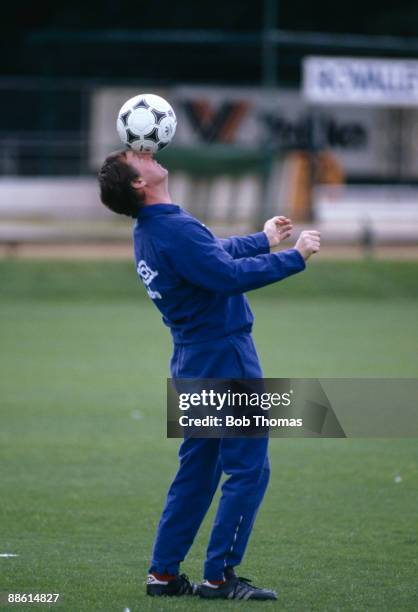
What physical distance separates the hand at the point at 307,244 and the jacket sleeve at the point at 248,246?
0.29 m

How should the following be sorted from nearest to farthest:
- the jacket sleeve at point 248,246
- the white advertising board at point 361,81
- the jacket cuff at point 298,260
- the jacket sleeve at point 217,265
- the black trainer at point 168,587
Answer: the jacket sleeve at point 217,265 < the jacket cuff at point 298,260 < the black trainer at point 168,587 < the jacket sleeve at point 248,246 < the white advertising board at point 361,81

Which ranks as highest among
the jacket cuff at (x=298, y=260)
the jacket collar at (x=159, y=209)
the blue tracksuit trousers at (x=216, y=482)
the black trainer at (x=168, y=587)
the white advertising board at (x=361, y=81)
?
the white advertising board at (x=361, y=81)

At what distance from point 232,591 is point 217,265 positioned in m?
1.48

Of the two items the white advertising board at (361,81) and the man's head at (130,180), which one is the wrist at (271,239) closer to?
the man's head at (130,180)

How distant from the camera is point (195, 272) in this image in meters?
5.71

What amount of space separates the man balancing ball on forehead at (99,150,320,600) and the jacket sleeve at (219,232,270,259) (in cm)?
16

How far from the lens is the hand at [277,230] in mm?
6191

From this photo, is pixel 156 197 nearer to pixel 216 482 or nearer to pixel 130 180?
pixel 130 180

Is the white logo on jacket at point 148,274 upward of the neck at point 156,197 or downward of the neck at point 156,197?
downward

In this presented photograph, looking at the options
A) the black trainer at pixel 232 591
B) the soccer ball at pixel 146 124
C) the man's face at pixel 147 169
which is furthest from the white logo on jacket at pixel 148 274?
the black trainer at pixel 232 591

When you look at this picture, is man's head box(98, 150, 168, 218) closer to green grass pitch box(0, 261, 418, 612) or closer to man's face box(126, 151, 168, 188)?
man's face box(126, 151, 168, 188)

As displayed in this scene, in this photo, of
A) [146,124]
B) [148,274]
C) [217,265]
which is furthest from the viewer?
[146,124]

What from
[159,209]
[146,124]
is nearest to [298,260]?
[159,209]

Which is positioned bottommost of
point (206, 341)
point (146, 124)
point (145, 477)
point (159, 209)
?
point (145, 477)
